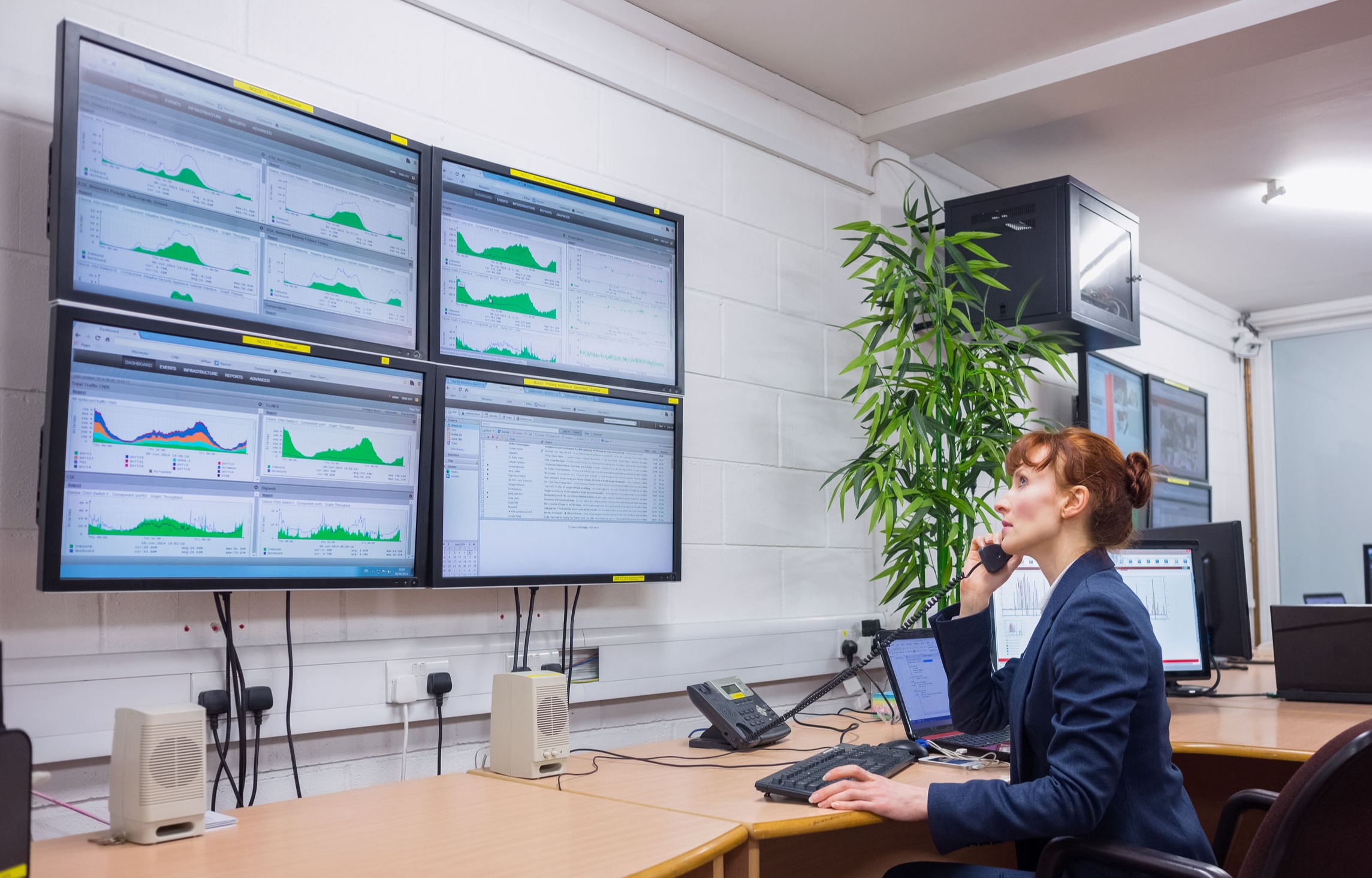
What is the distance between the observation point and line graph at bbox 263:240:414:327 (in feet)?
6.48

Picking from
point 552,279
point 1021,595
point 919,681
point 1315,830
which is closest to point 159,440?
point 552,279

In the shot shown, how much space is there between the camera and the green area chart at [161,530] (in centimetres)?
170

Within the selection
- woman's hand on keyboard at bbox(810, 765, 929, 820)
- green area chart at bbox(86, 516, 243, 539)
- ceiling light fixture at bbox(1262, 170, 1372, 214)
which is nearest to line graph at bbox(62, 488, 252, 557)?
green area chart at bbox(86, 516, 243, 539)

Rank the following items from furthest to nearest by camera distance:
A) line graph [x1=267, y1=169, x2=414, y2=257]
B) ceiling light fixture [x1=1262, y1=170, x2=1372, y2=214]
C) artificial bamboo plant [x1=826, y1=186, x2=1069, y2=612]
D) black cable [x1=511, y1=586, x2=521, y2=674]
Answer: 1. ceiling light fixture [x1=1262, y1=170, x2=1372, y2=214]
2. artificial bamboo plant [x1=826, y1=186, x2=1069, y2=612]
3. black cable [x1=511, y1=586, x2=521, y2=674]
4. line graph [x1=267, y1=169, x2=414, y2=257]

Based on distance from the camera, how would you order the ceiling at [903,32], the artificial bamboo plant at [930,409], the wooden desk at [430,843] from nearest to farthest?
the wooden desk at [430,843] < the ceiling at [903,32] < the artificial bamboo plant at [930,409]

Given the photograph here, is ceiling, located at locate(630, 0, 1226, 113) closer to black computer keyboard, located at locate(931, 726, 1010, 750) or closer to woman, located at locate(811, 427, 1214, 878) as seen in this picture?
woman, located at locate(811, 427, 1214, 878)

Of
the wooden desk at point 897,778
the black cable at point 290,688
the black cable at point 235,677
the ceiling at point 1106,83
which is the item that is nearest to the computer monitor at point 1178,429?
the ceiling at point 1106,83

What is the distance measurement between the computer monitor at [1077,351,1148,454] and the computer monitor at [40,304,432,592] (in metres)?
3.18

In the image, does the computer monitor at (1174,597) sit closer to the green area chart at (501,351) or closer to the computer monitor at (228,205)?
the green area chart at (501,351)

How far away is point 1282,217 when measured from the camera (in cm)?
472

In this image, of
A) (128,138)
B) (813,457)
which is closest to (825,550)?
(813,457)

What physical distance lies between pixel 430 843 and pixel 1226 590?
9.18 ft

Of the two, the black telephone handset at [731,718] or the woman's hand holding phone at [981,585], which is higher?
the woman's hand holding phone at [981,585]

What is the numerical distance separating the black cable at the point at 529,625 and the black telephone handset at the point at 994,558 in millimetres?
990
